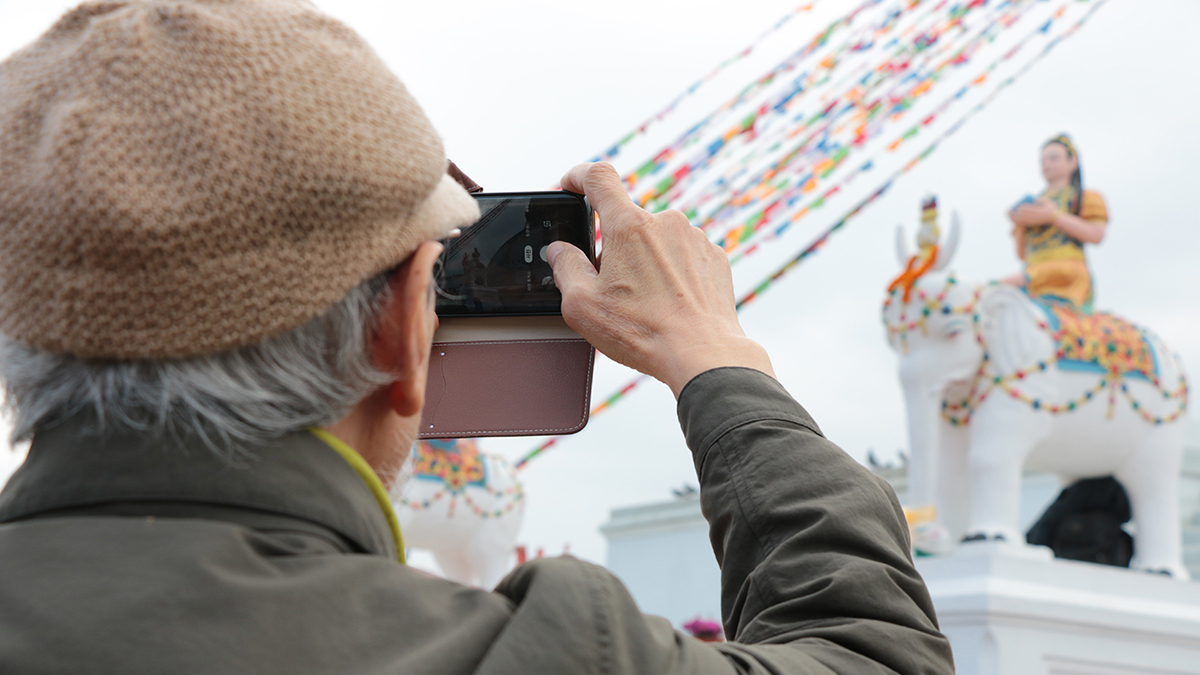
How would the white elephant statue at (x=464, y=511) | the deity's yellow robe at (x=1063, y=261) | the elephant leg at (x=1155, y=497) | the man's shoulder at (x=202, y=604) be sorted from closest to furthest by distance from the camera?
the man's shoulder at (x=202, y=604), the elephant leg at (x=1155, y=497), the deity's yellow robe at (x=1063, y=261), the white elephant statue at (x=464, y=511)

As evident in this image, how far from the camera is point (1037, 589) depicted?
1.85m

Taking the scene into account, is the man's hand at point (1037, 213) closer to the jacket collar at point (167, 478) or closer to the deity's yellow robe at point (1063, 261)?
the deity's yellow robe at point (1063, 261)

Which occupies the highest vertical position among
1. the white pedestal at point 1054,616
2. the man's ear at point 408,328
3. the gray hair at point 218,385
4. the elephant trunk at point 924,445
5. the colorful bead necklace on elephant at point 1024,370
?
the man's ear at point 408,328

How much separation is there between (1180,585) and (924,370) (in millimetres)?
660

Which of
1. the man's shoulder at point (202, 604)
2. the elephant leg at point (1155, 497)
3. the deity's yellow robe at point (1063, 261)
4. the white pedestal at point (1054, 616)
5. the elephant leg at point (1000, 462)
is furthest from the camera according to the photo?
the deity's yellow robe at point (1063, 261)

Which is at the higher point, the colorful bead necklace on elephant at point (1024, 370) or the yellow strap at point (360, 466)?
the yellow strap at point (360, 466)

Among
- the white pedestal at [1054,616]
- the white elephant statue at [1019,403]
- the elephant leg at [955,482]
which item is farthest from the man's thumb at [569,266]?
the elephant leg at [955,482]

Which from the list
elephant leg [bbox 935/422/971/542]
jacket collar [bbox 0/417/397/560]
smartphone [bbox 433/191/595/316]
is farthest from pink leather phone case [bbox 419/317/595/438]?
elephant leg [bbox 935/422/971/542]

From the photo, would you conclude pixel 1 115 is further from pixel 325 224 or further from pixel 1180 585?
pixel 1180 585

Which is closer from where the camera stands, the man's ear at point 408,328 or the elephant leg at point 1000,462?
the man's ear at point 408,328

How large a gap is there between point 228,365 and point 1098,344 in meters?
2.17

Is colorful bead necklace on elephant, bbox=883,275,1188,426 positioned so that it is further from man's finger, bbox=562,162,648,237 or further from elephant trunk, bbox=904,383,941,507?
man's finger, bbox=562,162,648,237

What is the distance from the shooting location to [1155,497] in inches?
86.1

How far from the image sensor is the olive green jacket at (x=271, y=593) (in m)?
0.29
